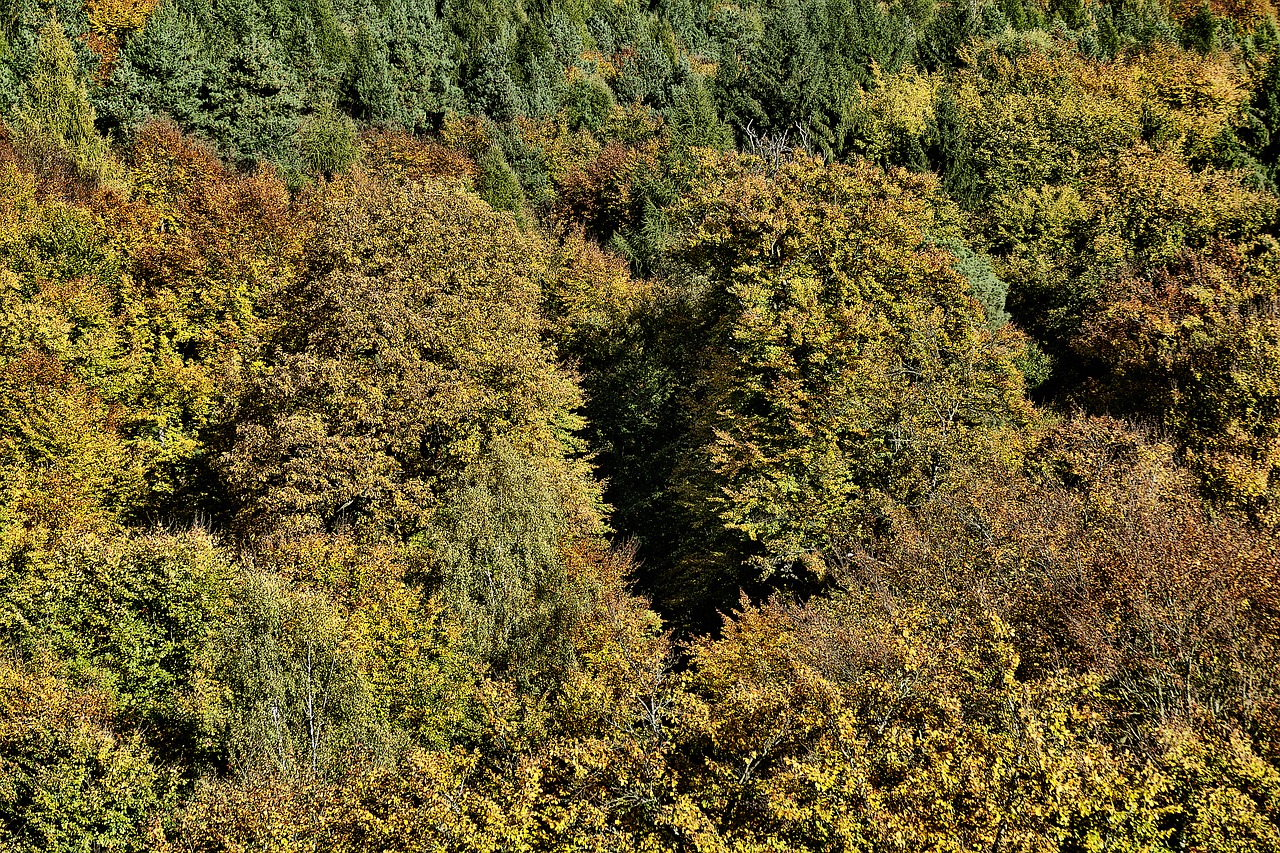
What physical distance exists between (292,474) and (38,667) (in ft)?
25.1

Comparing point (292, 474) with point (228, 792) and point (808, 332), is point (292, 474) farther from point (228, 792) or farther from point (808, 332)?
point (808, 332)

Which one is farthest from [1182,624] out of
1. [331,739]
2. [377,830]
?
[331,739]

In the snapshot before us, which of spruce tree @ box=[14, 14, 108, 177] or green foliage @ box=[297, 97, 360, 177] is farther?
green foliage @ box=[297, 97, 360, 177]

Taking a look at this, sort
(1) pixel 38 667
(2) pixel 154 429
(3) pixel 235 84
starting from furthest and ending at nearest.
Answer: (3) pixel 235 84
(2) pixel 154 429
(1) pixel 38 667

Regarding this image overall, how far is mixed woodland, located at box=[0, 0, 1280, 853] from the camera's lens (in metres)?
15.3

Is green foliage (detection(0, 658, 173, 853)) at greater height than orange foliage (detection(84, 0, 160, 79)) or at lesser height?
lesser

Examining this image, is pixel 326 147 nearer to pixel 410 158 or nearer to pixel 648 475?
pixel 410 158

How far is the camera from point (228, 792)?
1698 cm

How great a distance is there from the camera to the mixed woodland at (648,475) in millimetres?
15312

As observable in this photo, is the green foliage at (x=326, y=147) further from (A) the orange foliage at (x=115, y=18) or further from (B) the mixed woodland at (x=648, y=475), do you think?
(A) the orange foliage at (x=115, y=18)

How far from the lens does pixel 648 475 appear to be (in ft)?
128

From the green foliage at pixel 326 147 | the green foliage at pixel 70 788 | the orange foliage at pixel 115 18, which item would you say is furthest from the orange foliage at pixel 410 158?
the green foliage at pixel 70 788

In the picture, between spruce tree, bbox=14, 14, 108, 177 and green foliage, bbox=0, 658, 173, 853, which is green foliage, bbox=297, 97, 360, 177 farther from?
green foliage, bbox=0, 658, 173, 853

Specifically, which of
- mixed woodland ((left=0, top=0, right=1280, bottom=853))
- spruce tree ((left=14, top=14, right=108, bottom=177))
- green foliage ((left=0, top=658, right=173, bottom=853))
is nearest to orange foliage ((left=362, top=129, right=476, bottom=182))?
mixed woodland ((left=0, top=0, right=1280, bottom=853))
